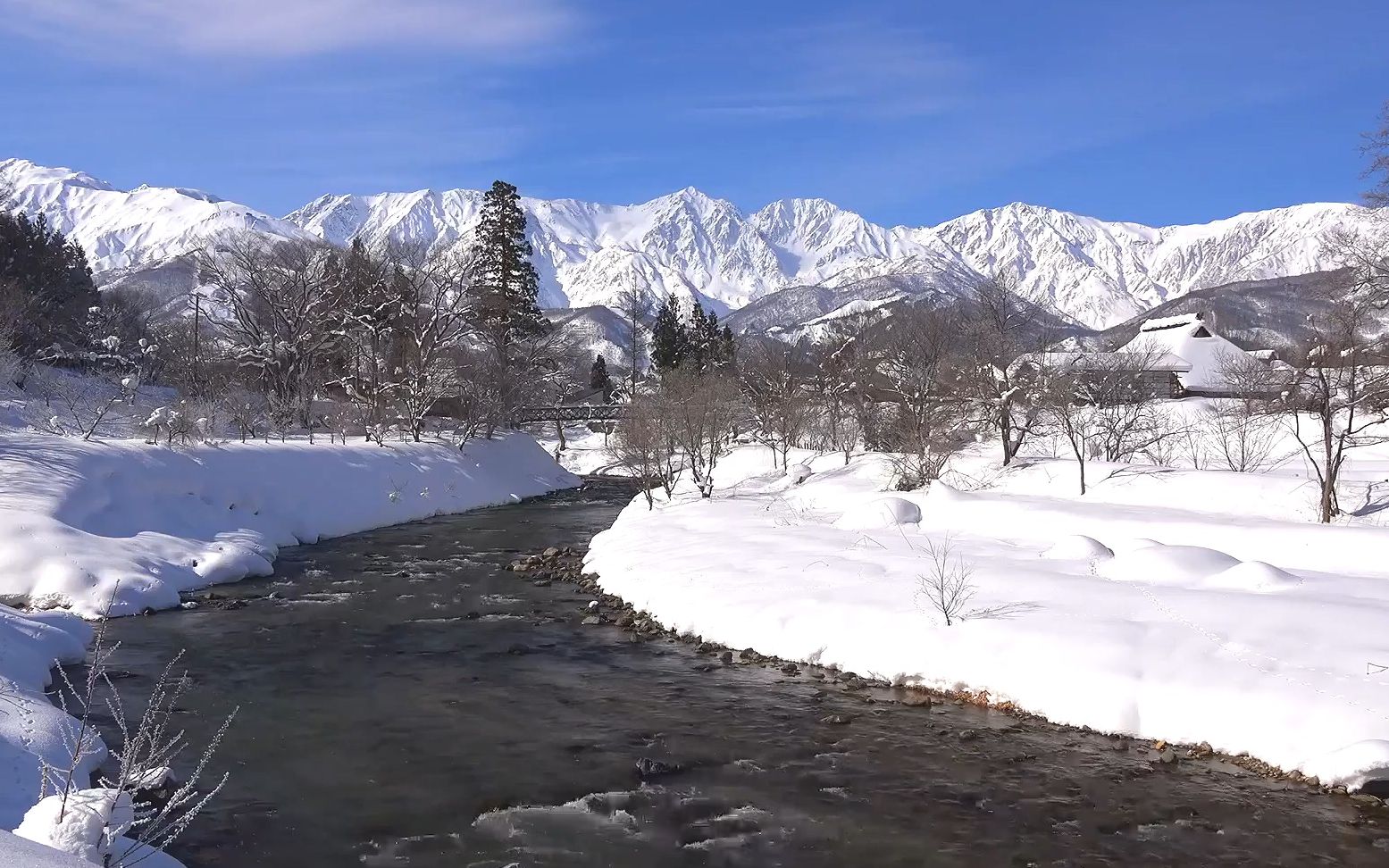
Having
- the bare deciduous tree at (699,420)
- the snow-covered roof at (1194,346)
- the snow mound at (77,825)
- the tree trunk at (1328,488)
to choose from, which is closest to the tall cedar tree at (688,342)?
the bare deciduous tree at (699,420)

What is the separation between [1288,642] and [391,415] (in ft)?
131

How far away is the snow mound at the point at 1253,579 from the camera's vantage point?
47.1 feet

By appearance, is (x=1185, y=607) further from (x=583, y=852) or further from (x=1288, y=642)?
(x=583, y=852)

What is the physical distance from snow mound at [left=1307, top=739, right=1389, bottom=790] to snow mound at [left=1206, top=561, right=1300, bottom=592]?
5.00 m

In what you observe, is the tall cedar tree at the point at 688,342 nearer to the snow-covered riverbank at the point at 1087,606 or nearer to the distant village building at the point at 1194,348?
the distant village building at the point at 1194,348

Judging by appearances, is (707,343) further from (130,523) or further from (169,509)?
(130,523)

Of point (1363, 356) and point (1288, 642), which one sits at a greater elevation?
point (1363, 356)

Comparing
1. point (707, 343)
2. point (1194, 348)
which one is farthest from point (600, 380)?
point (1194, 348)

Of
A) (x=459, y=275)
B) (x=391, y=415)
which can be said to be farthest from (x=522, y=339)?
(x=391, y=415)

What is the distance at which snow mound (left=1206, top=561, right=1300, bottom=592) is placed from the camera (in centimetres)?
1434

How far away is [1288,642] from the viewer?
1180 centimetres

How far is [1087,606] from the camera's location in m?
14.0

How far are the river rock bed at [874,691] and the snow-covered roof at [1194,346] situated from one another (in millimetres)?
55416

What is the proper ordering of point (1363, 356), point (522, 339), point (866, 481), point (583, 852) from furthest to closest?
point (522, 339), point (866, 481), point (1363, 356), point (583, 852)
